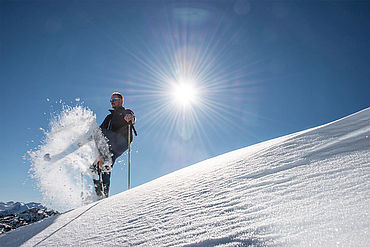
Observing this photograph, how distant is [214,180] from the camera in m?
1.56

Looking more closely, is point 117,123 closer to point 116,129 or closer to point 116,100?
point 116,129

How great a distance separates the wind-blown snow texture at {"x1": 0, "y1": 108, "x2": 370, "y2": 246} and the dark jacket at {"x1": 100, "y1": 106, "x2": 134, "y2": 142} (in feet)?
10.9

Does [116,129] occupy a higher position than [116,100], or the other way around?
[116,100]

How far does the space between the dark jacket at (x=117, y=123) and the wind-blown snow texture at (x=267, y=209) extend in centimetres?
332

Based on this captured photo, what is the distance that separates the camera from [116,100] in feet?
16.5

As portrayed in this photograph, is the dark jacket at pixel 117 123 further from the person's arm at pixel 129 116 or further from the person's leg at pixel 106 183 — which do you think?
the person's leg at pixel 106 183

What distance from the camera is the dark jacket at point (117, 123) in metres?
4.86

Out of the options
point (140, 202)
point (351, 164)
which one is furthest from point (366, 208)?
point (140, 202)

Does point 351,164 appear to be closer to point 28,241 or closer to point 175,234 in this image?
point 175,234

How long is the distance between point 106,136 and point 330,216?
466cm

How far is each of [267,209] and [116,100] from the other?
477cm

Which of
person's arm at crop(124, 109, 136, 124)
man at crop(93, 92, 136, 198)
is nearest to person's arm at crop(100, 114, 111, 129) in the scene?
man at crop(93, 92, 136, 198)

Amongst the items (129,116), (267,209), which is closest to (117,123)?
(129,116)

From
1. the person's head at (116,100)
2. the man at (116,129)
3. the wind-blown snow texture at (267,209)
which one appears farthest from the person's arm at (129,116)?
the wind-blown snow texture at (267,209)
